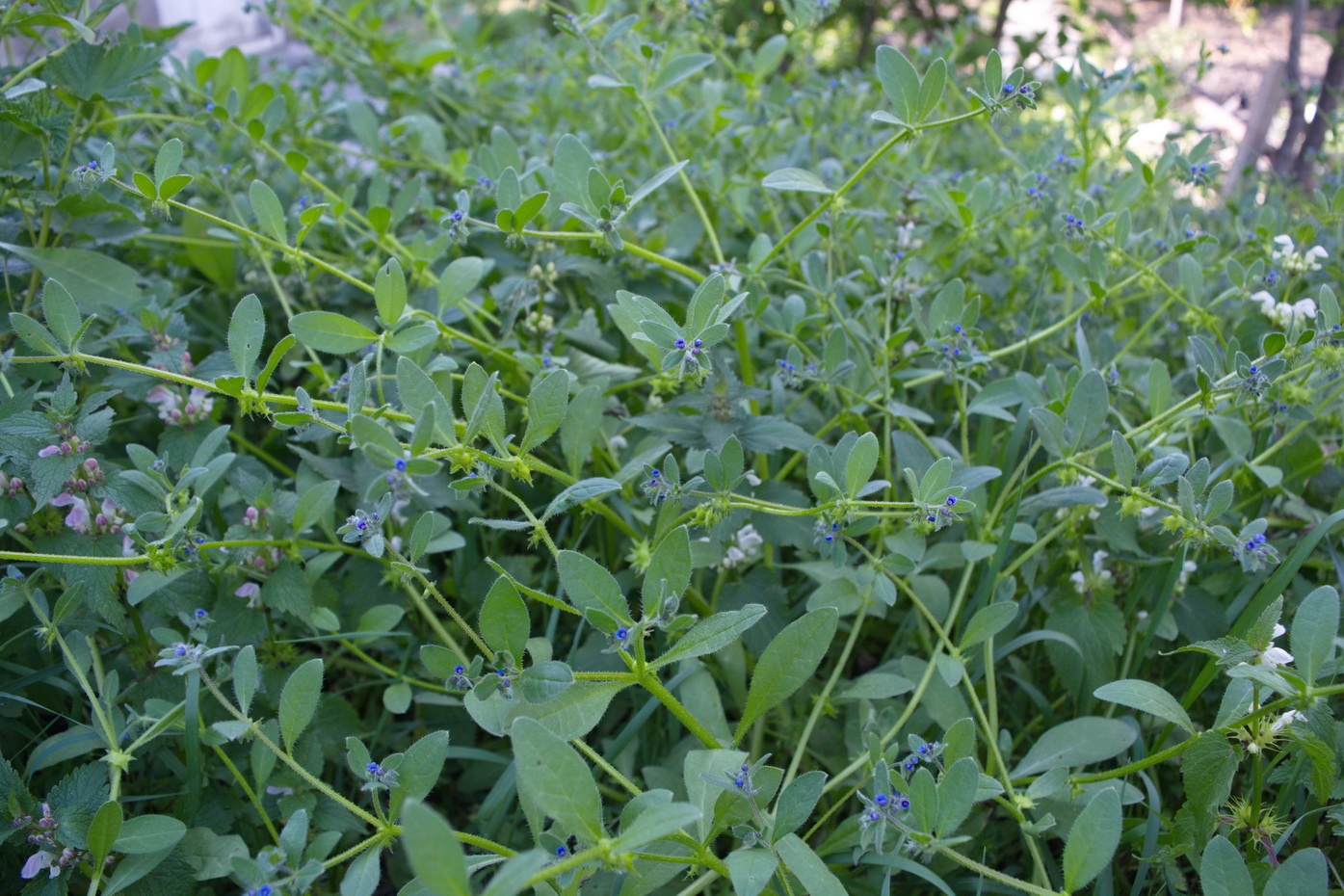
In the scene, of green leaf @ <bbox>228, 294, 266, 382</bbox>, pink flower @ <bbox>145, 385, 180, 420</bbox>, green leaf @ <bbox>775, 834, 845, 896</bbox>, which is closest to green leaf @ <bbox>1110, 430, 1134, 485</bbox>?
green leaf @ <bbox>775, 834, 845, 896</bbox>

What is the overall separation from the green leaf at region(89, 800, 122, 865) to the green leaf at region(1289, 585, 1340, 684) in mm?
1420

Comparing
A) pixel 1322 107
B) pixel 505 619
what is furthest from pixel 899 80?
pixel 1322 107

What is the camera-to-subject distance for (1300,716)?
→ 106cm

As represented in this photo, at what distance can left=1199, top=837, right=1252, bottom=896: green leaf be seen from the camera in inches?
40.0

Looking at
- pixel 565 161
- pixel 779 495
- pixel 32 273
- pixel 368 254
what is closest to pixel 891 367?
pixel 779 495

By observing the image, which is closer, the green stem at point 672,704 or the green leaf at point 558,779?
the green leaf at point 558,779

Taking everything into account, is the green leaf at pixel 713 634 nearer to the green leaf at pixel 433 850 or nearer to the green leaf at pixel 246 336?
the green leaf at pixel 433 850

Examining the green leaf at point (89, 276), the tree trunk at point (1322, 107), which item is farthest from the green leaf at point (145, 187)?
the tree trunk at point (1322, 107)

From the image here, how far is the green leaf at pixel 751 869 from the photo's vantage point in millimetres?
935

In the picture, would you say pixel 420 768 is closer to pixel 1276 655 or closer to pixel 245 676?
pixel 245 676

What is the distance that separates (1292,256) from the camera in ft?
5.59

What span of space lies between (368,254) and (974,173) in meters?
1.39

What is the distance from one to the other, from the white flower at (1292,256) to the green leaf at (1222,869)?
113 cm

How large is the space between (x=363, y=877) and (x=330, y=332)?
713 millimetres
